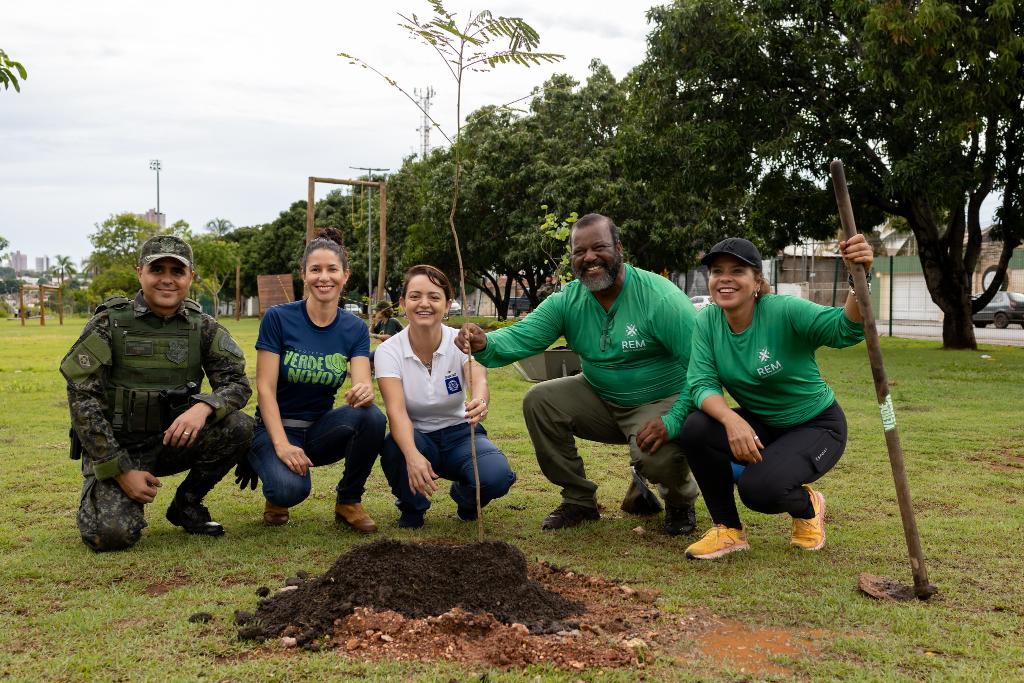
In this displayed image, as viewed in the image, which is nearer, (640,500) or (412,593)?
(412,593)

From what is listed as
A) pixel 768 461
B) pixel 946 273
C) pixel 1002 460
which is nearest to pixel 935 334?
pixel 946 273

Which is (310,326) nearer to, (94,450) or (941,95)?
(94,450)

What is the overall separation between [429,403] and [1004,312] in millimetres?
29518

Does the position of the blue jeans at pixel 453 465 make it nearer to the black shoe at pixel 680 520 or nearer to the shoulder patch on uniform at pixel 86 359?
the black shoe at pixel 680 520

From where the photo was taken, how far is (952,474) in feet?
20.0

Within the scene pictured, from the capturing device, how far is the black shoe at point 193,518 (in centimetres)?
465

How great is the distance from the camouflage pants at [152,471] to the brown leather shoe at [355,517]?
0.61m

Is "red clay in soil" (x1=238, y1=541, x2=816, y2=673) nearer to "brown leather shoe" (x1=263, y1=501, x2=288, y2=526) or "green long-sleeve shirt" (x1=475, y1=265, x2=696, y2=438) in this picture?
"brown leather shoe" (x1=263, y1=501, x2=288, y2=526)

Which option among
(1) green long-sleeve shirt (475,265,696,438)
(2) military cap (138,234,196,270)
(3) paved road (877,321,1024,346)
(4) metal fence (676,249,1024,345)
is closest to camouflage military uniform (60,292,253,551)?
(2) military cap (138,234,196,270)

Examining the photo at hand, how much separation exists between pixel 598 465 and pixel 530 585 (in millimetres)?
3166

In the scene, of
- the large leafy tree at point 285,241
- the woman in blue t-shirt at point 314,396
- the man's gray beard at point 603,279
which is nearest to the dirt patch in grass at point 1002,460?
the man's gray beard at point 603,279

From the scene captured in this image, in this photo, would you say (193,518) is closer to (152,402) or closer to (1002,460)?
(152,402)

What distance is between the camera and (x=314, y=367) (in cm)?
475

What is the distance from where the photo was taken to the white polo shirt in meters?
4.71
